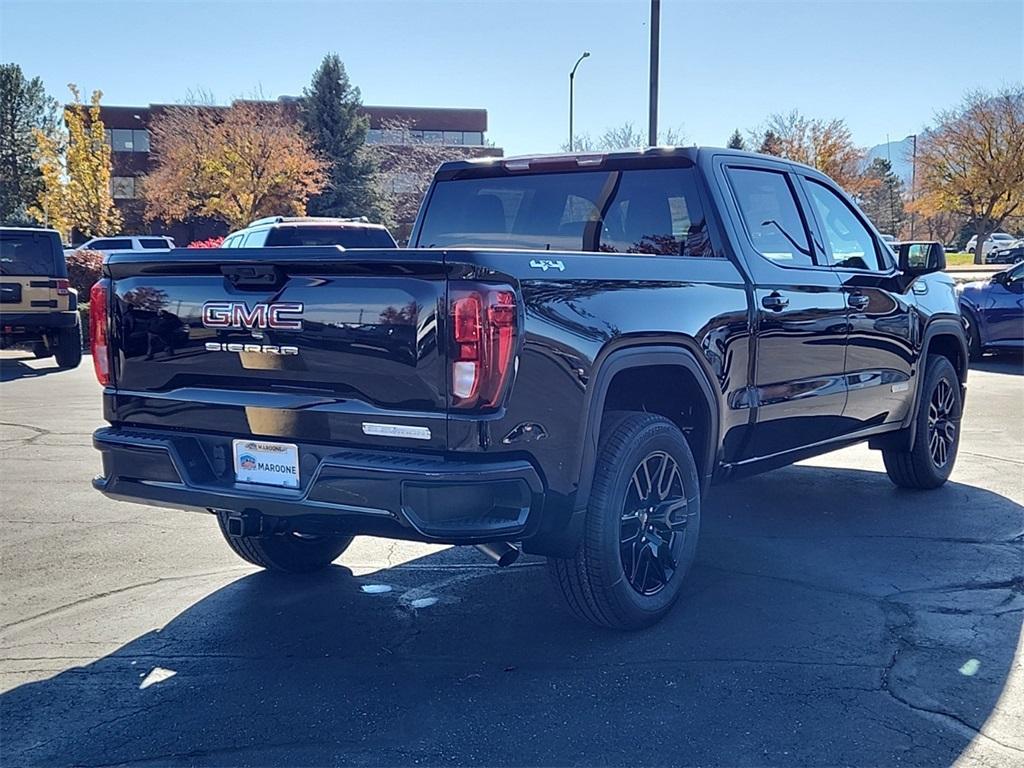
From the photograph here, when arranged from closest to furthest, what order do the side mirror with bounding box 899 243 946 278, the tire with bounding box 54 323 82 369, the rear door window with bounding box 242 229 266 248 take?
the side mirror with bounding box 899 243 946 278 < the rear door window with bounding box 242 229 266 248 < the tire with bounding box 54 323 82 369

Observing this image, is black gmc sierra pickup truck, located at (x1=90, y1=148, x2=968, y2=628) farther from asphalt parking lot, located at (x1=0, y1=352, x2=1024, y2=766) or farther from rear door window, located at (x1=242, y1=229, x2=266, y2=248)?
rear door window, located at (x1=242, y1=229, x2=266, y2=248)

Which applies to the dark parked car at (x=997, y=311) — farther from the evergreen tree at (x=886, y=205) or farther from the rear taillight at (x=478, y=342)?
the evergreen tree at (x=886, y=205)

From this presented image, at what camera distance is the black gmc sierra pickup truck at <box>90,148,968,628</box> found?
3379 millimetres

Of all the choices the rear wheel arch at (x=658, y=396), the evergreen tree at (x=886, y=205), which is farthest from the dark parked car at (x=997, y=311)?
the evergreen tree at (x=886, y=205)

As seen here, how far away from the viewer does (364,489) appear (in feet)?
11.2

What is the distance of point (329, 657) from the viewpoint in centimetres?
394

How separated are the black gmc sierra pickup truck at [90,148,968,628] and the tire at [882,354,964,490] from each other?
4.55ft

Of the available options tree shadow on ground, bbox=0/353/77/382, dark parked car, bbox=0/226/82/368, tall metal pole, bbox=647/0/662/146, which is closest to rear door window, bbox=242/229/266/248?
dark parked car, bbox=0/226/82/368

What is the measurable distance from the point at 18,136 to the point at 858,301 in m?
52.1

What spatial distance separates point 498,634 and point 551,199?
2.25m

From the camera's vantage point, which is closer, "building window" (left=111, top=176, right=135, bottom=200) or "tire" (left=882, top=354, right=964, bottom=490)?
"tire" (left=882, top=354, right=964, bottom=490)

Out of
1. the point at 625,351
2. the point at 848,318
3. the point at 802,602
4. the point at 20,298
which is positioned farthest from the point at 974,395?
the point at 20,298

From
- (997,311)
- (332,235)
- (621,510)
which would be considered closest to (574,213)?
(621,510)

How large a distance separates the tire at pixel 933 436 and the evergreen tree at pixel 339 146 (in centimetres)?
3673
